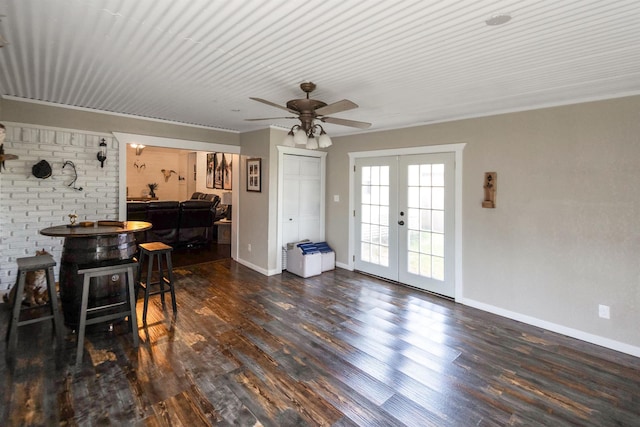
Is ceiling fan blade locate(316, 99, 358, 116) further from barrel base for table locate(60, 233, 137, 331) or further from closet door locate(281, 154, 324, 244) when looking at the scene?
closet door locate(281, 154, 324, 244)

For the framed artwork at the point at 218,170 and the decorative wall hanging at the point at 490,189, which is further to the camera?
the framed artwork at the point at 218,170

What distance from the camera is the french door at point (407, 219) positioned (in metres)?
4.20

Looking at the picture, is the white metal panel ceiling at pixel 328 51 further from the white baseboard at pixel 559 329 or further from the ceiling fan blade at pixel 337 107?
the white baseboard at pixel 559 329

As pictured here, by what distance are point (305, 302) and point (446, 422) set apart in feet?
7.24

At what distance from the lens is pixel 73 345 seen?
9.14ft

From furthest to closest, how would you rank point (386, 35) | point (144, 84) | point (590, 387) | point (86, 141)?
point (86, 141) < point (144, 84) < point (590, 387) < point (386, 35)

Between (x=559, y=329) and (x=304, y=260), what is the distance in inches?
128

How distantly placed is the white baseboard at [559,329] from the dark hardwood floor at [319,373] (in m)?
0.10

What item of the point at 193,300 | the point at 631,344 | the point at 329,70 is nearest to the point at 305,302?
the point at 193,300

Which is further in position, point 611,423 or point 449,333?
point 449,333

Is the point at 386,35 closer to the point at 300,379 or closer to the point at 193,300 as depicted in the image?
the point at 300,379

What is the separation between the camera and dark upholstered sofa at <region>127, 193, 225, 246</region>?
586cm

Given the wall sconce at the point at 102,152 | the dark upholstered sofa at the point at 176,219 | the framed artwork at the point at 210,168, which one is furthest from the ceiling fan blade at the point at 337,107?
the framed artwork at the point at 210,168

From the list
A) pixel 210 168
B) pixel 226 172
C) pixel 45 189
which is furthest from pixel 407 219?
pixel 210 168
